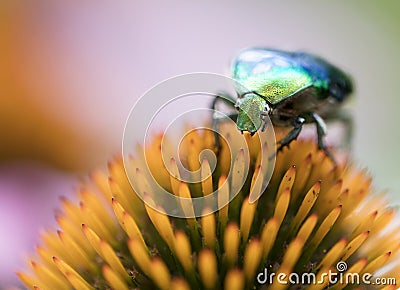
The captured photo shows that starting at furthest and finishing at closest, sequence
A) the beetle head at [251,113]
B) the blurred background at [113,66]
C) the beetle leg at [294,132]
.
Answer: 1. the blurred background at [113,66]
2. the beetle leg at [294,132]
3. the beetle head at [251,113]

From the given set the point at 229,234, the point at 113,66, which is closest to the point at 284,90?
the point at 229,234

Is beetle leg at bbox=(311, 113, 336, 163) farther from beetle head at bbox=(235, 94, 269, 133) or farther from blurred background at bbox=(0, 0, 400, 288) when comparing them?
blurred background at bbox=(0, 0, 400, 288)

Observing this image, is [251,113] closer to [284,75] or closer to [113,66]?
[284,75]

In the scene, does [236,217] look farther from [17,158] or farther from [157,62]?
[157,62]

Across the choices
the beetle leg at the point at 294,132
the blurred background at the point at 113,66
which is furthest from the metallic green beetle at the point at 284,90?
the blurred background at the point at 113,66

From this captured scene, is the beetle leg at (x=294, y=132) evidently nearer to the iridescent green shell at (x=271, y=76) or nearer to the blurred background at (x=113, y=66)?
the iridescent green shell at (x=271, y=76)

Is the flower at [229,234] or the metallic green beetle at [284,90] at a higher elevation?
the metallic green beetle at [284,90]

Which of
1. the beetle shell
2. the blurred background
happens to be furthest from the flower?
the blurred background
